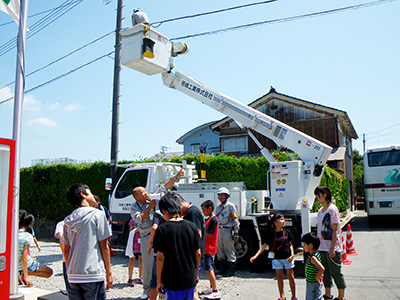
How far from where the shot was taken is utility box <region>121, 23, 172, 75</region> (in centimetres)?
861

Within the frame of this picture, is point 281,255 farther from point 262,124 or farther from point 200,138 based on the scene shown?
point 200,138

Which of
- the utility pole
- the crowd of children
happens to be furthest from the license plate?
the crowd of children

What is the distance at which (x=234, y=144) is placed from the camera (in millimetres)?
26719

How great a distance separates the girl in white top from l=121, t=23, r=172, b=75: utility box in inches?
214

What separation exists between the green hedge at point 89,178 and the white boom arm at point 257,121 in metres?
4.42

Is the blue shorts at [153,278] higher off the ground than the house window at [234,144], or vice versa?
the house window at [234,144]

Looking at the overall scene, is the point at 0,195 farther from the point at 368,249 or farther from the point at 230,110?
the point at 368,249

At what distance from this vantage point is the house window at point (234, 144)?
2633cm

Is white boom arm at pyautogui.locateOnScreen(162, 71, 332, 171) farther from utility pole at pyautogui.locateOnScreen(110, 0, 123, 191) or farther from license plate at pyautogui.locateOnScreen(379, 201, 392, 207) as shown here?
license plate at pyautogui.locateOnScreen(379, 201, 392, 207)

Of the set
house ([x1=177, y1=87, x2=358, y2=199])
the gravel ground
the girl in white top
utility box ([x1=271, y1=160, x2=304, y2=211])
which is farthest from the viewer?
house ([x1=177, y1=87, x2=358, y2=199])

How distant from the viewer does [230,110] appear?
930cm

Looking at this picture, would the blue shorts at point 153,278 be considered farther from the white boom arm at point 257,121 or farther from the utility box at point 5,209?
the white boom arm at point 257,121

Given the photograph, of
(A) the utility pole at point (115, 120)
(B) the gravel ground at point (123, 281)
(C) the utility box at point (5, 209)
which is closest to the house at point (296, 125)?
(A) the utility pole at point (115, 120)

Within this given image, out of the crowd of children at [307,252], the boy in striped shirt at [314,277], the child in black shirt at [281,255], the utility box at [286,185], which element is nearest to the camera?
the boy in striped shirt at [314,277]
